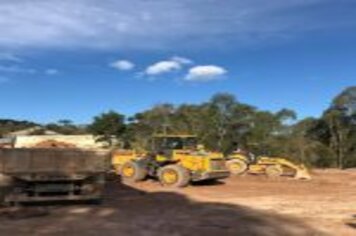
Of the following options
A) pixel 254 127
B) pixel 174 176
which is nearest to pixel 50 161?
pixel 174 176

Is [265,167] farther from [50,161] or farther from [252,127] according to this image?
[252,127]

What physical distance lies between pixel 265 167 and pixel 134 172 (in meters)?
10.0

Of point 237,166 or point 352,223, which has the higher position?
point 237,166

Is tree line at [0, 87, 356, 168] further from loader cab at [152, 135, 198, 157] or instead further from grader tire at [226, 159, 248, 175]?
loader cab at [152, 135, 198, 157]

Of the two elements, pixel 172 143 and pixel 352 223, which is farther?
pixel 172 143

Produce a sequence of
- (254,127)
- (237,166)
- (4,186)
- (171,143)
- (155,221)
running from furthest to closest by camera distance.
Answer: (254,127) < (237,166) < (171,143) < (4,186) < (155,221)

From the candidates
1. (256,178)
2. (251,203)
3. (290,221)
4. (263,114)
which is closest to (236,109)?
(263,114)

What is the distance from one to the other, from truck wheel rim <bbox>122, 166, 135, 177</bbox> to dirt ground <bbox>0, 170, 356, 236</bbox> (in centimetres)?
443

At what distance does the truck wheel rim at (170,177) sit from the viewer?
28469 millimetres

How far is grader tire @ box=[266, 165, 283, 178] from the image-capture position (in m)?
37.2

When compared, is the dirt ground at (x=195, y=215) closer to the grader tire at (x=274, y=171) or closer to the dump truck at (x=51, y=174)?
the dump truck at (x=51, y=174)

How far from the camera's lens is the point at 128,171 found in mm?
30234

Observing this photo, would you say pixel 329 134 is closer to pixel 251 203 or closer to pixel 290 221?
pixel 251 203

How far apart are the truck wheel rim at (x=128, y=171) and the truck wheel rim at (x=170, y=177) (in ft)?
5.76
